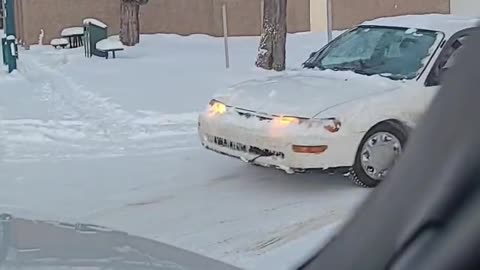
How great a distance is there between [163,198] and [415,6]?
2031 cm

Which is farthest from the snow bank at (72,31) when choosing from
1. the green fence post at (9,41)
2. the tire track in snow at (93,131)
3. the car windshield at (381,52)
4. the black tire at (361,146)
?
the black tire at (361,146)

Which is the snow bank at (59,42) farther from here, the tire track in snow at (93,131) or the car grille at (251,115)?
the car grille at (251,115)

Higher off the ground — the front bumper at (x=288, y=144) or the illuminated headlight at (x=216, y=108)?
the illuminated headlight at (x=216, y=108)

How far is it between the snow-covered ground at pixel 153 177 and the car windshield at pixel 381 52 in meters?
1.07

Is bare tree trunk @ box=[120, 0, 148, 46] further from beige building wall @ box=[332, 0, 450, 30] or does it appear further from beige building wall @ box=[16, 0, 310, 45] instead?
beige building wall @ box=[332, 0, 450, 30]

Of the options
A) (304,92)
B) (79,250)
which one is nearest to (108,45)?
(304,92)

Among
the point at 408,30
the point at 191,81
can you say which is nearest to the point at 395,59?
the point at 408,30

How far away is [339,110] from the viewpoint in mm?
7793

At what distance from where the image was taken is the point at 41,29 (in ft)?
84.7

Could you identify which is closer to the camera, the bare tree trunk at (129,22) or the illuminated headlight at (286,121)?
the illuminated headlight at (286,121)

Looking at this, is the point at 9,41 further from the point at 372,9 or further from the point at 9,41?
the point at 372,9

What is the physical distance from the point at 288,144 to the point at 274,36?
385 inches

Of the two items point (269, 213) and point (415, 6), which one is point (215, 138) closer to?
point (269, 213)

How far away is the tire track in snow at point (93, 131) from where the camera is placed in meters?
10.4
